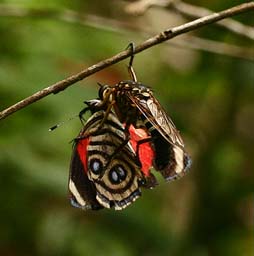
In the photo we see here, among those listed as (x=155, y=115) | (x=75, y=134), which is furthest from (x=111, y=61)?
(x=75, y=134)

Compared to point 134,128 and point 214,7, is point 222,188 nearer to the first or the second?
point 214,7

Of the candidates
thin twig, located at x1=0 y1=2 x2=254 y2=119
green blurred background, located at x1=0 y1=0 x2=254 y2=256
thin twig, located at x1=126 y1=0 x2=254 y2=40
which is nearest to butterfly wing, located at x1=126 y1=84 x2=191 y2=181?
thin twig, located at x1=0 y1=2 x2=254 y2=119

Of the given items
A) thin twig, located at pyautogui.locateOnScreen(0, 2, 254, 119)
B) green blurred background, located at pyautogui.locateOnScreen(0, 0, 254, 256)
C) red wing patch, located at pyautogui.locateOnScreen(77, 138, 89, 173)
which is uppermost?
green blurred background, located at pyautogui.locateOnScreen(0, 0, 254, 256)

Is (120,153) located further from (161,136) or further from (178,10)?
(178,10)

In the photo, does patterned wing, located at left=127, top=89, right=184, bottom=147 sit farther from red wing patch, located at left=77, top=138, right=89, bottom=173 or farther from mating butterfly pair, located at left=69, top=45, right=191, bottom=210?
red wing patch, located at left=77, top=138, right=89, bottom=173

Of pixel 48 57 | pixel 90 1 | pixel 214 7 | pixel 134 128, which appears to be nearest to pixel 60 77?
pixel 48 57

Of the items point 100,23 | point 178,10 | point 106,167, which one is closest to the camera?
point 106,167

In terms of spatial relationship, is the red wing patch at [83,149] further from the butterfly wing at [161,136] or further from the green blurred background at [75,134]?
the green blurred background at [75,134]
